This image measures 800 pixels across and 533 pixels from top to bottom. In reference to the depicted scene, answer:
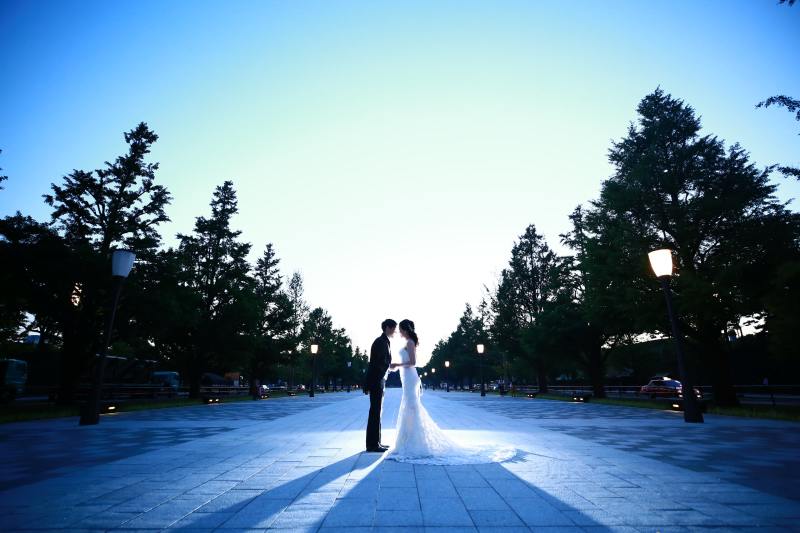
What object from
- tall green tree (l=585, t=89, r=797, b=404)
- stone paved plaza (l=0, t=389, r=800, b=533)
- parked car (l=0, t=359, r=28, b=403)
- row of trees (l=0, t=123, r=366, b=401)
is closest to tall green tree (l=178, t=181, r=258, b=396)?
row of trees (l=0, t=123, r=366, b=401)

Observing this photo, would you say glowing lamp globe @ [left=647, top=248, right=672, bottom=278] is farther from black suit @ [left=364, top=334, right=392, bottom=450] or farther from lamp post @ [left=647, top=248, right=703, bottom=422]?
black suit @ [left=364, top=334, right=392, bottom=450]

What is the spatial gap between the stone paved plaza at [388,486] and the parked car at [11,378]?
23422mm

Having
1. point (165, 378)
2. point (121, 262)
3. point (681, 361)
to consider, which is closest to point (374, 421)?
point (681, 361)

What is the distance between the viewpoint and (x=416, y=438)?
8016mm

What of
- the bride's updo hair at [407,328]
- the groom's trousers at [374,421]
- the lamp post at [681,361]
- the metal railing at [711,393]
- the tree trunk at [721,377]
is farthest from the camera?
the metal railing at [711,393]

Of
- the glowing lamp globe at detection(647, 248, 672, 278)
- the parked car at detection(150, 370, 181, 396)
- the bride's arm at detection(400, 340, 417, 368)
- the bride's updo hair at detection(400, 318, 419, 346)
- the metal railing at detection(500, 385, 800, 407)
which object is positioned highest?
the glowing lamp globe at detection(647, 248, 672, 278)

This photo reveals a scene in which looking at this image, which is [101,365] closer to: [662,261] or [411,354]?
[411,354]

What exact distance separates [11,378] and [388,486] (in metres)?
36.5

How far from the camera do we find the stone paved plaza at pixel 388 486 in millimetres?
4188

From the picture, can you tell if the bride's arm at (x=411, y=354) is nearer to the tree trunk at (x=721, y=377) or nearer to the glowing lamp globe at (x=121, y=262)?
the glowing lamp globe at (x=121, y=262)

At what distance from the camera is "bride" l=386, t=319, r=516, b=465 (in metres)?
7.42

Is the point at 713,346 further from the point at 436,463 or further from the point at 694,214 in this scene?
the point at 436,463

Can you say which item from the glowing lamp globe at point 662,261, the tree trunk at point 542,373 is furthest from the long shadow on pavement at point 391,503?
the tree trunk at point 542,373

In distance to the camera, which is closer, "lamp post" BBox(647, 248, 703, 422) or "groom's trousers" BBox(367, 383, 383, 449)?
"groom's trousers" BBox(367, 383, 383, 449)
